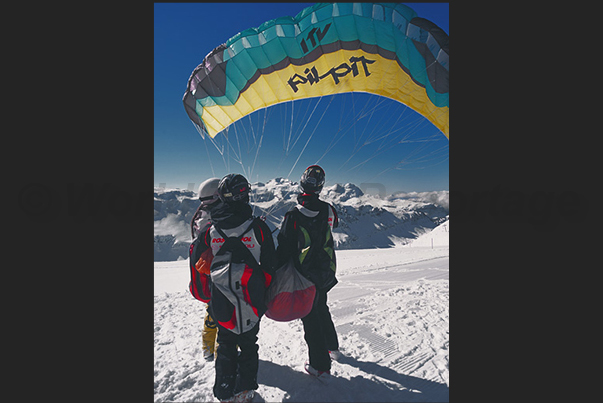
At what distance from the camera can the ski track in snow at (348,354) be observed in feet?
7.06

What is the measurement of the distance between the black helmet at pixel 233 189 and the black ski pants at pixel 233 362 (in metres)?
1.07

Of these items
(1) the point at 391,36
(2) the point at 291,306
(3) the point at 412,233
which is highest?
(1) the point at 391,36

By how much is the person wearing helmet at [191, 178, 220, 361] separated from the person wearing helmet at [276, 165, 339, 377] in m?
0.81

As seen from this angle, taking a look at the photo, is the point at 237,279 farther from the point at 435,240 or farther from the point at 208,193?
the point at 435,240

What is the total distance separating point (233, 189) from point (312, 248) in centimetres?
95

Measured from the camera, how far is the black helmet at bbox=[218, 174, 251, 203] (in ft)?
6.61

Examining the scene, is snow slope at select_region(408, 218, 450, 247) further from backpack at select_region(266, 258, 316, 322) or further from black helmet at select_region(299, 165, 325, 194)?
backpack at select_region(266, 258, 316, 322)

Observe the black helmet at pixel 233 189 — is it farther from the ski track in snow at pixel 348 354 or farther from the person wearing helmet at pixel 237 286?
the ski track in snow at pixel 348 354

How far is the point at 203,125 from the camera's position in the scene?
4.91 meters

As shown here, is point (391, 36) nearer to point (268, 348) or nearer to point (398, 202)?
point (268, 348)

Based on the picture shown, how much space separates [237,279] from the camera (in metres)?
1.87
